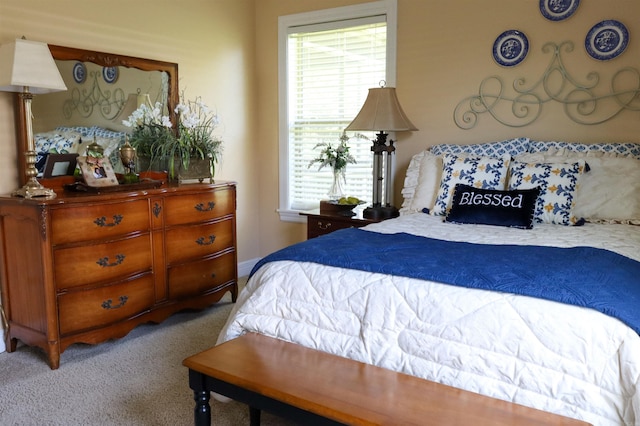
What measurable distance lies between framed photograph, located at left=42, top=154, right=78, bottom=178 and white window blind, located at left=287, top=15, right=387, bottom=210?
1915 mm

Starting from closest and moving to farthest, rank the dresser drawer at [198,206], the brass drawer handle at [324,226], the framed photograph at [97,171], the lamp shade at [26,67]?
the lamp shade at [26,67] → the framed photograph at [97,171] → the dresser drawer at [198,206] → the brass drawer handle at [324,226]

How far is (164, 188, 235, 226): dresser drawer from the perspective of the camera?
3.33 m

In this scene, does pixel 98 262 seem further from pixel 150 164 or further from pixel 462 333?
pixel 462 333

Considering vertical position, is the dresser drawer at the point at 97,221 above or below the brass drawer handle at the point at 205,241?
above

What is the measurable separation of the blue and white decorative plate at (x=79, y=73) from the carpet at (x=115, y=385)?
1624 mm

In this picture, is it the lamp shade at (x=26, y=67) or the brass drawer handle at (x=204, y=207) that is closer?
the lamp shade at (x=26, y=67)

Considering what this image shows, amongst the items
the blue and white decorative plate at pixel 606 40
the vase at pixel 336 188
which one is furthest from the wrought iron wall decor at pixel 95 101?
the blue and white decorative plate at pixel 606 40

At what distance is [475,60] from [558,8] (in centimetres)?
59

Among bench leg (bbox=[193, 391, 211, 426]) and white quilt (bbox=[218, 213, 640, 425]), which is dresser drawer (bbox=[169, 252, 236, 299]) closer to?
white quilt (bbox=[218, 213, 640, 425])

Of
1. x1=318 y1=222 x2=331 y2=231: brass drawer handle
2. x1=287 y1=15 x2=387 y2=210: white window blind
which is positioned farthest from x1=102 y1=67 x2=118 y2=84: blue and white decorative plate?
x1=318 y1=222 x2=331 y2=231: brass drawer handle

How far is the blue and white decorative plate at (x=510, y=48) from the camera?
3.43 m

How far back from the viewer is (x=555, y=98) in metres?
3.37

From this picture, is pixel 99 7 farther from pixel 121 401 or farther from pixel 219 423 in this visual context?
pixel 219 423

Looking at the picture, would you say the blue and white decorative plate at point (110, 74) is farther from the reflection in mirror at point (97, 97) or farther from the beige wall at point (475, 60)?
the beige wall at point (475, 60)
